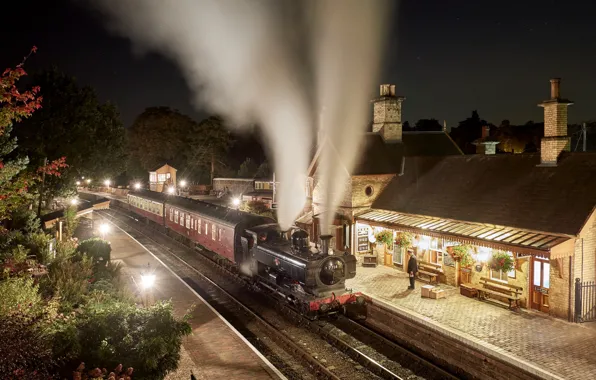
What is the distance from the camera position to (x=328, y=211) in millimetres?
24391

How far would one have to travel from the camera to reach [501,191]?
59.7 feet

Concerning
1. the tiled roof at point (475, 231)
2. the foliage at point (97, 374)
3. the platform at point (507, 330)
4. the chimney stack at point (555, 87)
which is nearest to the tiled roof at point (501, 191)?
the tiled roof at point (475, 231)

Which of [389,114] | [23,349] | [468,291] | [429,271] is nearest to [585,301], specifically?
[468,291]

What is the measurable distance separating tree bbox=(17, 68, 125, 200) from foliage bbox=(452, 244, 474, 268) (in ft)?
72.3

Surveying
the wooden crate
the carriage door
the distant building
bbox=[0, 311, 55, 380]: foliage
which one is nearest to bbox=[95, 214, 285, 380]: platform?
bbox=[0, 311, 55, 380]: foliage

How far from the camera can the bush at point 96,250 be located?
20.4 metres

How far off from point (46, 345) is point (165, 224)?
88.3 ft

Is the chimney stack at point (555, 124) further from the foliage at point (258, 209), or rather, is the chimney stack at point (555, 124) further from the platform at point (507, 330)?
the foliage at point (258, 209)

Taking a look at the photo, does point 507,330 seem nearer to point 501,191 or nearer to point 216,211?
point 501,191

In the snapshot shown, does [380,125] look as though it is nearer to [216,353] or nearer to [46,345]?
[216,353]

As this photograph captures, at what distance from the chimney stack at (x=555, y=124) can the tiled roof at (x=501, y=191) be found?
398 mm

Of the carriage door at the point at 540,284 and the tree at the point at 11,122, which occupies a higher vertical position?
the tree at the point at 11,122

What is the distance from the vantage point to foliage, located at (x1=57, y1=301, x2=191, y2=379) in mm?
9188

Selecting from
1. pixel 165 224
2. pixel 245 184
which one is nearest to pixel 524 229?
pixel 165 224
